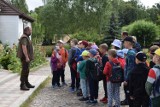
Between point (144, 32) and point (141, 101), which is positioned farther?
point (144, 32)

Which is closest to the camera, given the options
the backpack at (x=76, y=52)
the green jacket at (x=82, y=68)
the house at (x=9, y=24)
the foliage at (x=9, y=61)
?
the green jacket at (x=82, y=68)

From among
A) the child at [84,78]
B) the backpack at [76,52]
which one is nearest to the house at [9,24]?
the backpack at [76,52]

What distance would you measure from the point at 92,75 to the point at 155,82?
3.73 meters

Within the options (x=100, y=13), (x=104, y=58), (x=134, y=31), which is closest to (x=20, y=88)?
(x=104, y=58)

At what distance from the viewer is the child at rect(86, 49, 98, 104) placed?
9.77 m

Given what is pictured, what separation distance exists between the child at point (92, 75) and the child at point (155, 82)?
141 inches

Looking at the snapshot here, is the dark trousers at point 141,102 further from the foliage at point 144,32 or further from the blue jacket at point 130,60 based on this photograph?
the foliage at point 144,32

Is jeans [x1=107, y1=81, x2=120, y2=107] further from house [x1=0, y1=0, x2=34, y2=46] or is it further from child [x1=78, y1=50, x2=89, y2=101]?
house [x1=0, y1=0, x2=34, y2=46]

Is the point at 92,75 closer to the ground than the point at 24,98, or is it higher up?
higher up

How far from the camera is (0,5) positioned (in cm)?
3403

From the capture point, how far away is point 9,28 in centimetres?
3419

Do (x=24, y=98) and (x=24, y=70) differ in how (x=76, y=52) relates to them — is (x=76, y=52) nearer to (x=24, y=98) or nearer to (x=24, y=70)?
(x=24, y=70)

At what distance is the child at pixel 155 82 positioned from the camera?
6.12 m

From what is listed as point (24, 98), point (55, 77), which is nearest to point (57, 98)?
point (24, 98)
